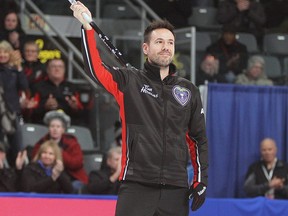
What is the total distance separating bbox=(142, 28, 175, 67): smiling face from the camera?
16.8 feet

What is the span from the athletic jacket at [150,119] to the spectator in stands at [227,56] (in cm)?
489

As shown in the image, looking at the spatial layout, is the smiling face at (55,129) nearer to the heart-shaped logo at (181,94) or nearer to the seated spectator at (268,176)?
the seated spectator at (268,176)

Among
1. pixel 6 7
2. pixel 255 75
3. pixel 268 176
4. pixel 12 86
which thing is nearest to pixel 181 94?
pixel 268 176

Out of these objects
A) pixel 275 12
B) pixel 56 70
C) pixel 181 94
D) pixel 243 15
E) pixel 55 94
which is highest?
pixel 275 12

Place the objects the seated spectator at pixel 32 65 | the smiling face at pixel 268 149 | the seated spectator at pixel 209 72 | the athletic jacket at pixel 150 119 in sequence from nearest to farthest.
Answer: the athletic jacket at pixel 150 119 → the smiling face at pixel 268 149 → the seated spectator at pixel 209 72 → the seated spectator at pixel 32 65

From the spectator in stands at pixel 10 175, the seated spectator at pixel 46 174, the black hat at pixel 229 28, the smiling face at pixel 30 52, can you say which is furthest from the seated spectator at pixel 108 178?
the black hat at pixel 229 28

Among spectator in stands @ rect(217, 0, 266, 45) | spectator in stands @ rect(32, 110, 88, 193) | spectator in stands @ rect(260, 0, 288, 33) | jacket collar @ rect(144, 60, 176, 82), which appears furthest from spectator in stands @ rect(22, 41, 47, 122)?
jacket collar @ rect(144, 60, 176, 82)

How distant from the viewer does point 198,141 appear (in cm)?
525

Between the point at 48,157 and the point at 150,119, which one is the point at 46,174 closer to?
the point at 48,157

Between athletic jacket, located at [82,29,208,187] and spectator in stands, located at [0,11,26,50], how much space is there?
5.43 m

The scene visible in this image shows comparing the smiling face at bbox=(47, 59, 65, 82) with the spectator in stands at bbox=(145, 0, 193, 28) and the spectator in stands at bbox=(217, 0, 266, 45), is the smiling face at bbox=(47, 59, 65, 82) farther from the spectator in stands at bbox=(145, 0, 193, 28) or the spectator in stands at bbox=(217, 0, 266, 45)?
the spectator in stands at bbox=(217, 0, 266, 45)

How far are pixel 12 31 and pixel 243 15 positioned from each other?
3.39m

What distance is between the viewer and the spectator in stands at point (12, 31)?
1043 cm

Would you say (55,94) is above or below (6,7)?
below
